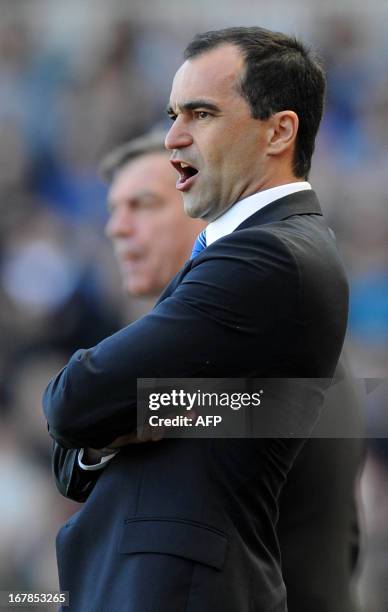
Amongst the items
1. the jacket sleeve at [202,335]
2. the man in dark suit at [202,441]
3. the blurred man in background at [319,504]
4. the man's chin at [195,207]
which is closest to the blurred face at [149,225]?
the blurred man in background at [319,504]

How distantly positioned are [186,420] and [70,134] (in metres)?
4.42

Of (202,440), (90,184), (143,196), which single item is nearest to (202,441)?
(202,440)

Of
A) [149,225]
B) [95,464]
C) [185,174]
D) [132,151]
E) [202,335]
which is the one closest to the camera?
[202,335]

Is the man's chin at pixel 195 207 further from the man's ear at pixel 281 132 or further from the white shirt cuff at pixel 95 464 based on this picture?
the white shirt cuff at pixel 95 464

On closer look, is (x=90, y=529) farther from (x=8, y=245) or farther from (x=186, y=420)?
(x=8, y=245)

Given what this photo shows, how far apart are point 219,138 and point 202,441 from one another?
1.78 ft

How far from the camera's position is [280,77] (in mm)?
1956

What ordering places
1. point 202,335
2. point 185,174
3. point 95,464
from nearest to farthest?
point 202,335, point 95,464, point 185,174

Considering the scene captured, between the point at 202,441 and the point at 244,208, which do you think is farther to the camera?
the point at 244,208

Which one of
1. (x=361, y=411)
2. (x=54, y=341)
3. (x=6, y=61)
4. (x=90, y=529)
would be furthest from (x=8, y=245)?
(x=90, y=529)

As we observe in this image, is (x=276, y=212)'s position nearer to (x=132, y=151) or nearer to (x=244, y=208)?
(x=244, y=208)

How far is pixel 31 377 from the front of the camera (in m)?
5.06

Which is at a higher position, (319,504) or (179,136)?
(179,136)

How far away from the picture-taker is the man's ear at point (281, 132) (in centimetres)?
194
